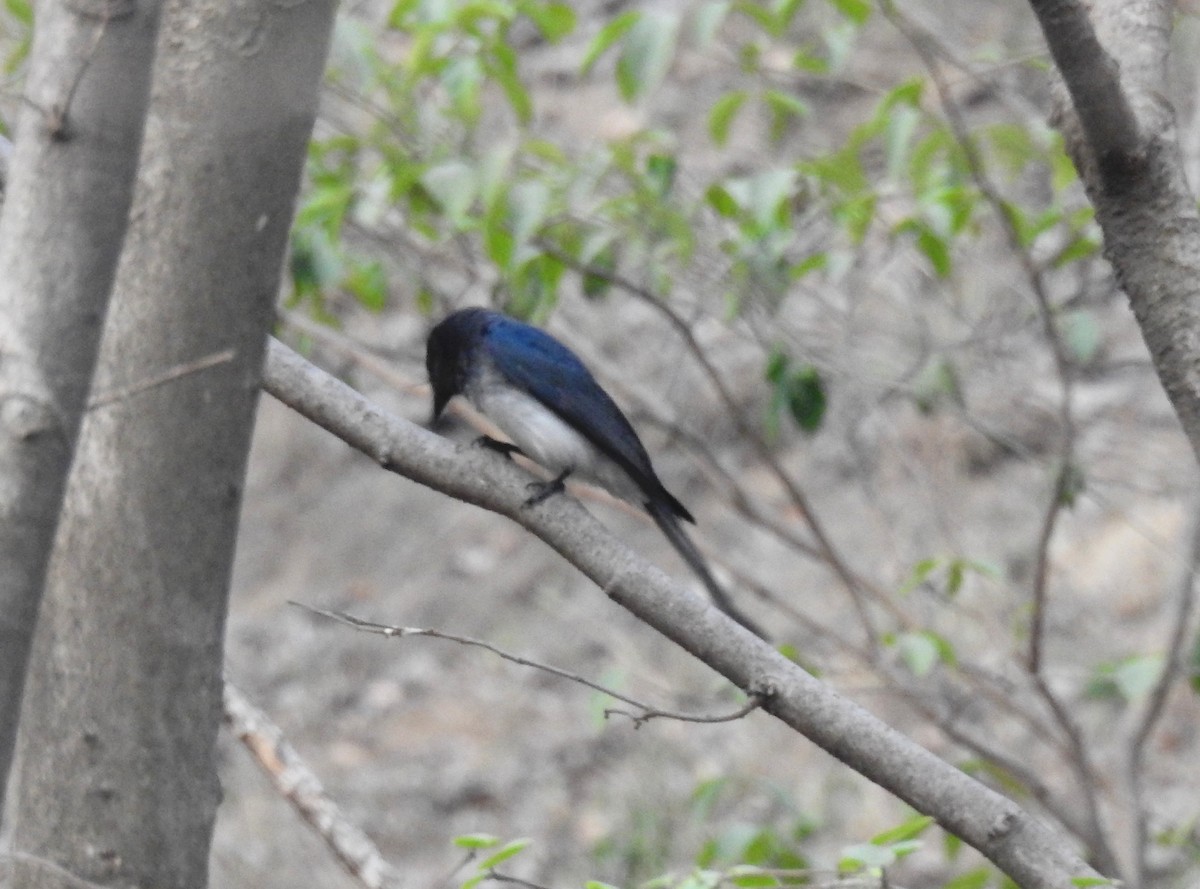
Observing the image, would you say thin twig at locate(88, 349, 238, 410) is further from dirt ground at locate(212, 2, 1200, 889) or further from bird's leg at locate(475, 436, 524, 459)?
dirt ground at locate(212, 2, 1200, 889)

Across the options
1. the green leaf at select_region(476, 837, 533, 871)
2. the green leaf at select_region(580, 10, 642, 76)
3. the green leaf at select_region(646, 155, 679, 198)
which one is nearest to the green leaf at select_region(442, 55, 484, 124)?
the green leaf at select_region(580, 10, 642, 76)

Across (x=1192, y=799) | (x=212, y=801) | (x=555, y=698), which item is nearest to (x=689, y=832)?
(x=555, y=698)

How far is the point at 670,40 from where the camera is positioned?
Result: 383 centimetres

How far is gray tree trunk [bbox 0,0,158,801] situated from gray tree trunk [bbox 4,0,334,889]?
32 centimetres

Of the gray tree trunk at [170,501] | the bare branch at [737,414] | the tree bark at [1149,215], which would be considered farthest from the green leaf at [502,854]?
the bare branch at [737,414]

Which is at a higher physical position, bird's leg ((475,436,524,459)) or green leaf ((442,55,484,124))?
green leaf ((442,55,484,124))

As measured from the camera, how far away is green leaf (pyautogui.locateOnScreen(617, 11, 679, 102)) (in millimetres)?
3828

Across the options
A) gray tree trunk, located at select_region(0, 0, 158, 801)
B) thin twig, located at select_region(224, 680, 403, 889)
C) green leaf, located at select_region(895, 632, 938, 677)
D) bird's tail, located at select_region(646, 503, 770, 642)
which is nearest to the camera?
gray tree trunk, located at select_region(0, 0, 158, 801)

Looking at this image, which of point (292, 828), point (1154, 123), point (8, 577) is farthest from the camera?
point (292, 828)

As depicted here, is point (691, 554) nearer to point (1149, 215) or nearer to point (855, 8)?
point (855, 8)

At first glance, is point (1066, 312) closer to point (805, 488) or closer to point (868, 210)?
point (868, 210)

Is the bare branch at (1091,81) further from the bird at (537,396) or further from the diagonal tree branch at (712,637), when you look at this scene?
the bird at (537,396)

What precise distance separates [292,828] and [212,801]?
6444 mm

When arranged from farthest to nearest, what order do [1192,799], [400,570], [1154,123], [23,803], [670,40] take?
[400,570] < [1192,799] < [670,40] < [1154,123] < [23,803]
